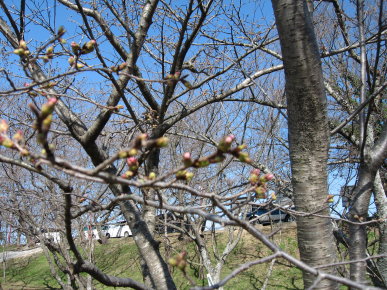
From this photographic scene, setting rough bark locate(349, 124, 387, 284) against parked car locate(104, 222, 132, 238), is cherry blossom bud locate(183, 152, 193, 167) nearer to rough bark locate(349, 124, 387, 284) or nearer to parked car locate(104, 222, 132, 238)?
rough bark locate(349, 124, 387, 284)

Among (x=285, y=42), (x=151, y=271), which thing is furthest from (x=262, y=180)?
(x=151, y=271)

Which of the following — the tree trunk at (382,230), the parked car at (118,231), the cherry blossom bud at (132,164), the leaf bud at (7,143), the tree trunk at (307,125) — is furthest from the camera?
the parked car at (118,231)

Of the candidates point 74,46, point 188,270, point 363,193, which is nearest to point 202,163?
point 74,46

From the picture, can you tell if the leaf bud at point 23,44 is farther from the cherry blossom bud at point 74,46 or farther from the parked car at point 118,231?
the parked car at point 118,231

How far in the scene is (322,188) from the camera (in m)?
1.73

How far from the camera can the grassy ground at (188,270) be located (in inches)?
385

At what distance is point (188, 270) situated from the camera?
1120 cm

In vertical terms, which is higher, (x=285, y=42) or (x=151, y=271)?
(x=285, y=42)

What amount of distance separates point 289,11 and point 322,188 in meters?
0.93

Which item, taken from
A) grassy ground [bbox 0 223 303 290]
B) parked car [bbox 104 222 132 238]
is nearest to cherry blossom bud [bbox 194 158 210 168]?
grassy ground [bbox 0 223 303 290]

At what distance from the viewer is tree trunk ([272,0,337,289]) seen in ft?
5.44

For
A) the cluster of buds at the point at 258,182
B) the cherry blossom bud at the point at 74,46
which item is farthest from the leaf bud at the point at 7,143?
the cherry blossom bud at the point at 74,46

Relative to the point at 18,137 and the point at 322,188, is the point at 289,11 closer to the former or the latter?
the point at 322,188

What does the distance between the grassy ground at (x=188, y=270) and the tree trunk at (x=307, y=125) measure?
7.06 metres
